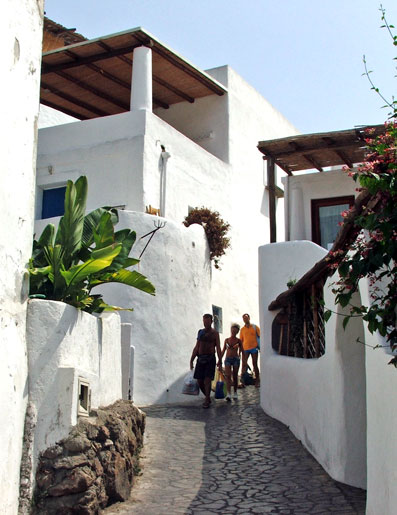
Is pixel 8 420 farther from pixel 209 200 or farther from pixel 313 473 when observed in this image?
pixel 209 200

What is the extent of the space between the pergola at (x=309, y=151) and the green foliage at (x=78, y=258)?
697 centimetres

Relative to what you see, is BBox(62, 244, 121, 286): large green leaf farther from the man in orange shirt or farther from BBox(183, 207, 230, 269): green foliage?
BBox(183, 207, 230, 269): green foliage

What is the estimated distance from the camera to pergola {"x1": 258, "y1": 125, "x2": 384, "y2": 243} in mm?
15234

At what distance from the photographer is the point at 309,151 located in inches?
619

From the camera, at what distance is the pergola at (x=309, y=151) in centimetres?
1523

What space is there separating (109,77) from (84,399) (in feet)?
44.7

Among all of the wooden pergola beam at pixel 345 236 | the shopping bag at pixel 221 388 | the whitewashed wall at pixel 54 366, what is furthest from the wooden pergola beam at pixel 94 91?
the whitewashed wall at pixel 54 366

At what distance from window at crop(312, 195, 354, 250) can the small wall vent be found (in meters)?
10.4

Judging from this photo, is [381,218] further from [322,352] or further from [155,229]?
[155,229]

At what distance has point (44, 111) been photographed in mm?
20891

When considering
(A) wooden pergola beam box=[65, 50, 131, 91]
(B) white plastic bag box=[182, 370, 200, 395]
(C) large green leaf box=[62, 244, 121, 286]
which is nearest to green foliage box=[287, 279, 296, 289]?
(B) white plastic bag box=[182, 370, 200, 395]

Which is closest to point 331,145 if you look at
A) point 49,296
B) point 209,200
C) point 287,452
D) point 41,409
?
point 209,200

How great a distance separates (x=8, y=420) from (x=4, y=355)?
1.86 feet

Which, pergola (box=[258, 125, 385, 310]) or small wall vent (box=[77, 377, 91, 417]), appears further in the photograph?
pergola (box=[258, 125, 385, 310])
